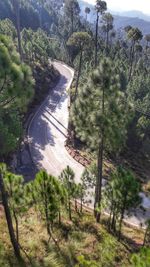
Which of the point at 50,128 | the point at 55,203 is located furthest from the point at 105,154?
the point at 55,203

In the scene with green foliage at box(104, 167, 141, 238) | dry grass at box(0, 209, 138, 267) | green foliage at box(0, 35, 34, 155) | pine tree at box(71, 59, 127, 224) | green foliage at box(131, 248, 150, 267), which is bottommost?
dry grass at box(0, 209, 138, 267)

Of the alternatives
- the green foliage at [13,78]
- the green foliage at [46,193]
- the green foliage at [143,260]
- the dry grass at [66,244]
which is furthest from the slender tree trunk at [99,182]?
the green foliage at [143,260]

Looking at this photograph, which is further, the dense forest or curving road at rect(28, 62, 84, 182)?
curving road at rect(28, 62, 84, 182)

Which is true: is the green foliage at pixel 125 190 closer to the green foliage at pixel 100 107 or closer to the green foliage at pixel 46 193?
the green foliage at pixel 100 107

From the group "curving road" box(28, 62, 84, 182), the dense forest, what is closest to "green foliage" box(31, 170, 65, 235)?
the dense forest

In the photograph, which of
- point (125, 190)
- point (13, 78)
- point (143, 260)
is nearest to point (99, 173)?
point (125, 190)

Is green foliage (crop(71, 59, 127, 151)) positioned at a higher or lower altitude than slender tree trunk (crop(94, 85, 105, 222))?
higher

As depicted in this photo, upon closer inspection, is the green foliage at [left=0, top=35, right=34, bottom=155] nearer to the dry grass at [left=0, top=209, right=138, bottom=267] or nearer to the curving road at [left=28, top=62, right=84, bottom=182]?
the dry grass at [left=0, top=209, right=138, bottom=267]
